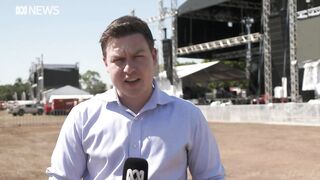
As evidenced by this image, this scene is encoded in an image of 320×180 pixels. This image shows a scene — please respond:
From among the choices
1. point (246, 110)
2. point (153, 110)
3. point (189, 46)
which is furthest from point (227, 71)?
point (153, 110)

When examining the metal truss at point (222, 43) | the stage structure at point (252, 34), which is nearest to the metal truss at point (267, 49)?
the stage structure at point (252, 34)

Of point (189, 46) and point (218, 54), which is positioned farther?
point (218, 54)

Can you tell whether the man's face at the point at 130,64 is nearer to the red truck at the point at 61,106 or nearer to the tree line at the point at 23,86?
the red truck at the point at 61,106

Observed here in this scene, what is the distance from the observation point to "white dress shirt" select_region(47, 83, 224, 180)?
1.89 metres

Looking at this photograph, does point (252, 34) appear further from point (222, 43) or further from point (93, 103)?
point (93, 103)

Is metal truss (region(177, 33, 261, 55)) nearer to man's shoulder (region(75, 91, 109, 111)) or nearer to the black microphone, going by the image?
man's shoulder (region(75, 91, 109, 111))

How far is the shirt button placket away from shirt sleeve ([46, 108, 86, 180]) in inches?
8.4

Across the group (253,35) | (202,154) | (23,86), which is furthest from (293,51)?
(23,86)

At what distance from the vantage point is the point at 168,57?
43.0 meters

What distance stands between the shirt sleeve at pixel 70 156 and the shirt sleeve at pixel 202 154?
17.2 inches

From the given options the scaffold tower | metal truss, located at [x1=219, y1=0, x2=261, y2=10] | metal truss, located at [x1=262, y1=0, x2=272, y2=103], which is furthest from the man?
metal truss, located at [x1=219, y1=0, x2=261, y2=10]

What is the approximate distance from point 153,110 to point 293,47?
30.0 m

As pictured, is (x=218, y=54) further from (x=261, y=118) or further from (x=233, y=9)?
(x=261, y=118)

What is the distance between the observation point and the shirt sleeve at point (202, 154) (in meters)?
1.96
